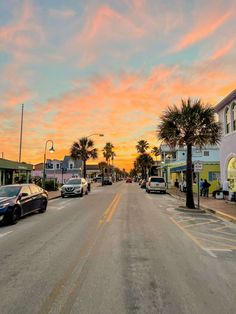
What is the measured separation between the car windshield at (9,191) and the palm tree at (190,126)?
9278mm

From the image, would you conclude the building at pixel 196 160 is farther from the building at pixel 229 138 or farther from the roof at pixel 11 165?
the roof at pixel 11 165

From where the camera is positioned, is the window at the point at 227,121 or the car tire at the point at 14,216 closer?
the car tire at the point at 14,216

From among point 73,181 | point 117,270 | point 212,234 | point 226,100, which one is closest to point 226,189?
point 226,100

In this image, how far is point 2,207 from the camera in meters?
12.0

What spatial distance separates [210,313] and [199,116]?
606 inches

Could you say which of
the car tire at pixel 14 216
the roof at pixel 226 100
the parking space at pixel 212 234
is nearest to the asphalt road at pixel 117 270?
the parking space at pixel 212 234

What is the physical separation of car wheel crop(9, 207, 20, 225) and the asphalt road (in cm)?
110

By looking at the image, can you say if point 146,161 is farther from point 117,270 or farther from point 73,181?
point 117,270

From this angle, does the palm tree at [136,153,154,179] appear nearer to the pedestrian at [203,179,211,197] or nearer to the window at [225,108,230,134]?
the pedestrian at [203,179,211,197]

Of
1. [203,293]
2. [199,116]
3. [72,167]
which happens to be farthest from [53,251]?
[72,167]

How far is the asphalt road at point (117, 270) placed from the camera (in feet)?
14.9

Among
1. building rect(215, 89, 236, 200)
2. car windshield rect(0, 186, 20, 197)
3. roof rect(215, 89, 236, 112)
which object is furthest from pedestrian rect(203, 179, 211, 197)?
car windshield rect(0, 186, 20, 197)

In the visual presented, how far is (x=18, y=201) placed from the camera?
13.0 m

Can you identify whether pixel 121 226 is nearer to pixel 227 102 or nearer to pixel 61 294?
pixel 61 294
